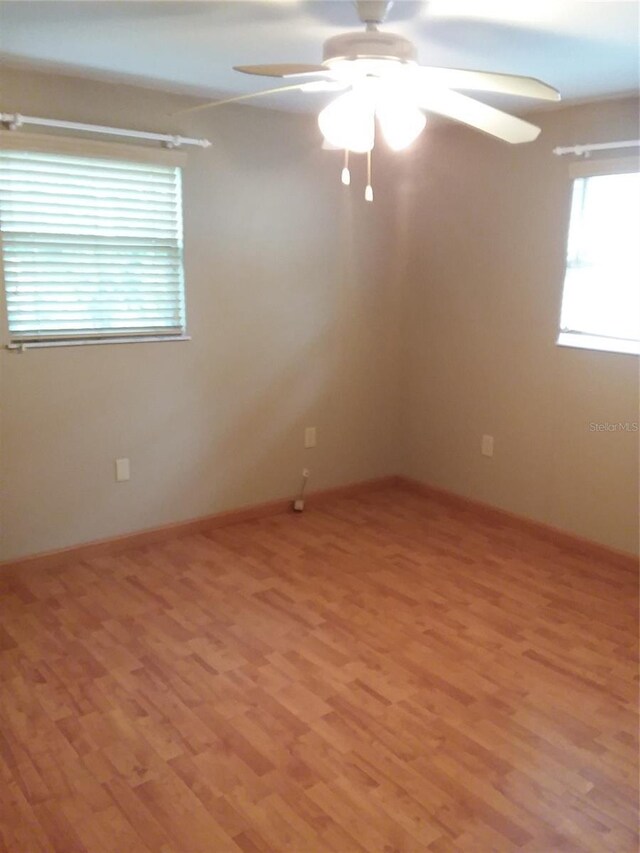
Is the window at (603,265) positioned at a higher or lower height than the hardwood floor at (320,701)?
higher

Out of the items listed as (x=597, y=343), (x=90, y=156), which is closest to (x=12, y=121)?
(x=90, y=156)

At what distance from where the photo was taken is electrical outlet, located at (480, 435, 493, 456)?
13.4ft

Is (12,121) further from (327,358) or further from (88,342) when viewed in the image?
(327,358)

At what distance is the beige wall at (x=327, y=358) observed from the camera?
3316 millimetres

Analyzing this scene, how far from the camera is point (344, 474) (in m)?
4.48

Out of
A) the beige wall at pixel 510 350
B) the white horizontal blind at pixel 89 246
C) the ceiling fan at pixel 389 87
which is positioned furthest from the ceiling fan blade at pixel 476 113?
the white horizontal blind at pixel 89 246

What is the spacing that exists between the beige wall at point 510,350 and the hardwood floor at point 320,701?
1.45 feet

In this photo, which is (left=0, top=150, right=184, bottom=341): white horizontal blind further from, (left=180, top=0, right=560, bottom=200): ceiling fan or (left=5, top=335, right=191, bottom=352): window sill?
(left=180, top=0, right=560, bottom=200): ceiling fan

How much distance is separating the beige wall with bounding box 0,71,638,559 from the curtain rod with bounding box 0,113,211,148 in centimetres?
7

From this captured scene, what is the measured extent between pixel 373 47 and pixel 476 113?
40 cm

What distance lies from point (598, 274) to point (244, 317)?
6.05ft

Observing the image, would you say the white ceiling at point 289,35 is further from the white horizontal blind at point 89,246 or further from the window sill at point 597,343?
the window sill at point 597,343

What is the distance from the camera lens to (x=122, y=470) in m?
3.53

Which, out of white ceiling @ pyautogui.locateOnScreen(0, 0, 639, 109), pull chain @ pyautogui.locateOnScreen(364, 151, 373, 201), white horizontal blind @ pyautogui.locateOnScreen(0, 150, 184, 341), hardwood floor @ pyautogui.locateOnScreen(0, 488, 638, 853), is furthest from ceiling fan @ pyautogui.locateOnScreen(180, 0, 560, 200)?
hardwood floor @ pyautogui.locateOnScreen(0, 488, 638, 853)
